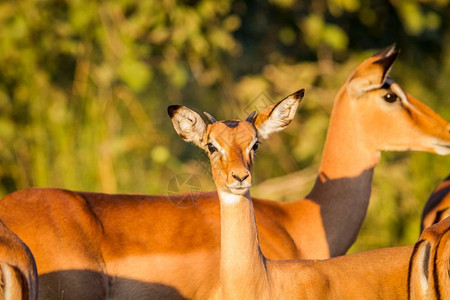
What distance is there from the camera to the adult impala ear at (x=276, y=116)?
4.14 meters

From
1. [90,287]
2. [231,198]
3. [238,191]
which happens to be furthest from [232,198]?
[90,287]

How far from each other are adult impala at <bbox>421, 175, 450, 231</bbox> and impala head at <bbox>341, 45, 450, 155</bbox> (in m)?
0.25

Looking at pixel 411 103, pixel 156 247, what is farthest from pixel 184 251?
pixel 411 103

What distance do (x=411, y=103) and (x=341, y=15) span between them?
4.92 metres

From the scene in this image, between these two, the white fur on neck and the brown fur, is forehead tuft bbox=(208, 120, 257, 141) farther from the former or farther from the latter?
the brown fur

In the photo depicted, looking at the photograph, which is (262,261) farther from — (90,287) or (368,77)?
(368,77)

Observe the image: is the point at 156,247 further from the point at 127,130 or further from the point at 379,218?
the point at 379,218

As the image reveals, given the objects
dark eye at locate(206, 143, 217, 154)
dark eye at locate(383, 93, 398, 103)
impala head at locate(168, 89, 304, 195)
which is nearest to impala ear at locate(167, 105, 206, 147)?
impala head at locate(168, 89, 304, 195)

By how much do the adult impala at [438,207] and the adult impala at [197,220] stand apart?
0.84 feet

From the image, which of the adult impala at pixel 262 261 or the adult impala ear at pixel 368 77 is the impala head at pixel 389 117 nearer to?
the adult impala ear at pixel 368 77

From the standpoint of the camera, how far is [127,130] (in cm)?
852

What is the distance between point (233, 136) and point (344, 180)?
179 centimetres

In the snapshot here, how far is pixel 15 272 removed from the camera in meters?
3.49

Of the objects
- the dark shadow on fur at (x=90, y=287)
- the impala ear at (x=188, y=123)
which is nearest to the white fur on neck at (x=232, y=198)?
the impala ear at (x=188, y=123)
